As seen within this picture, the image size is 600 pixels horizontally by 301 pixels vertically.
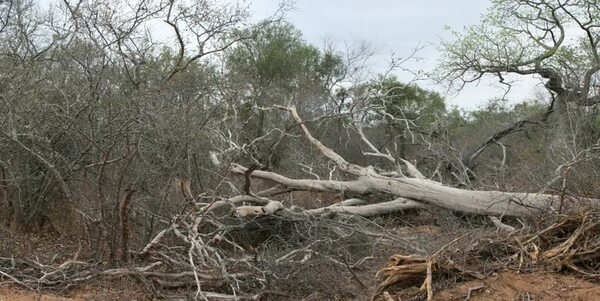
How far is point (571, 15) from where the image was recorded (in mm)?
15914

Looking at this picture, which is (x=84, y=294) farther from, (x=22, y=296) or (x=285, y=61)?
(x=285, y=61)

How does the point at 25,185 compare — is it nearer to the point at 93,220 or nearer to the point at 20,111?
the point at 20,111

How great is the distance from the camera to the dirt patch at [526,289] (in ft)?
16.8

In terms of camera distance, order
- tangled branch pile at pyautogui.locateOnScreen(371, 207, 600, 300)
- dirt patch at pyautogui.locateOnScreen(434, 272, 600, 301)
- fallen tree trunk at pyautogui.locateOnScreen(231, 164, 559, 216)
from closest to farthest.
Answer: dirt patch at pyautogui.locateOnScreen(434, 272, 600, 301) < tangled branch pile at pyautogui.locateOnScreen(371, 207, 600, 300) < fallen tree trunk at pyautogui.locateOnScreen(231, 164, 559, 216)

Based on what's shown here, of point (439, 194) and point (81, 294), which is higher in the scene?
point (439, 194)

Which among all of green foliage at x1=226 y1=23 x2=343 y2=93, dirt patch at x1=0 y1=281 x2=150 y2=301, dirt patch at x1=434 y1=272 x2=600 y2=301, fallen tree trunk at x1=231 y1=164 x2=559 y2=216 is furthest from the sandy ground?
green foliage at x1=226 y1=23 x2=343 y2=93

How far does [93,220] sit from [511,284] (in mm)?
4230

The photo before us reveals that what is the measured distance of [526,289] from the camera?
17.1 ft

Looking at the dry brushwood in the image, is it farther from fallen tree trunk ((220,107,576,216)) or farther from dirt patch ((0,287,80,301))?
dirt patch ((0,287,80,301))

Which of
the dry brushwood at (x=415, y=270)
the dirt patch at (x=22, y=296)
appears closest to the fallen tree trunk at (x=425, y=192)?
the dry brushwood at (x=415, y=270)

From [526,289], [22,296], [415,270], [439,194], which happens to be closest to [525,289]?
[526,289]

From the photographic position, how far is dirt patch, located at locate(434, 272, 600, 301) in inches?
201

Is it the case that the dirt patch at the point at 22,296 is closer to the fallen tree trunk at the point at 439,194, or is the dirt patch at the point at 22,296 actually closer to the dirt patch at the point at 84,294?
the dirt patch at the point at 84,294

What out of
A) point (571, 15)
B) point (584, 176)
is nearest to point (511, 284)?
point (584, 176)
